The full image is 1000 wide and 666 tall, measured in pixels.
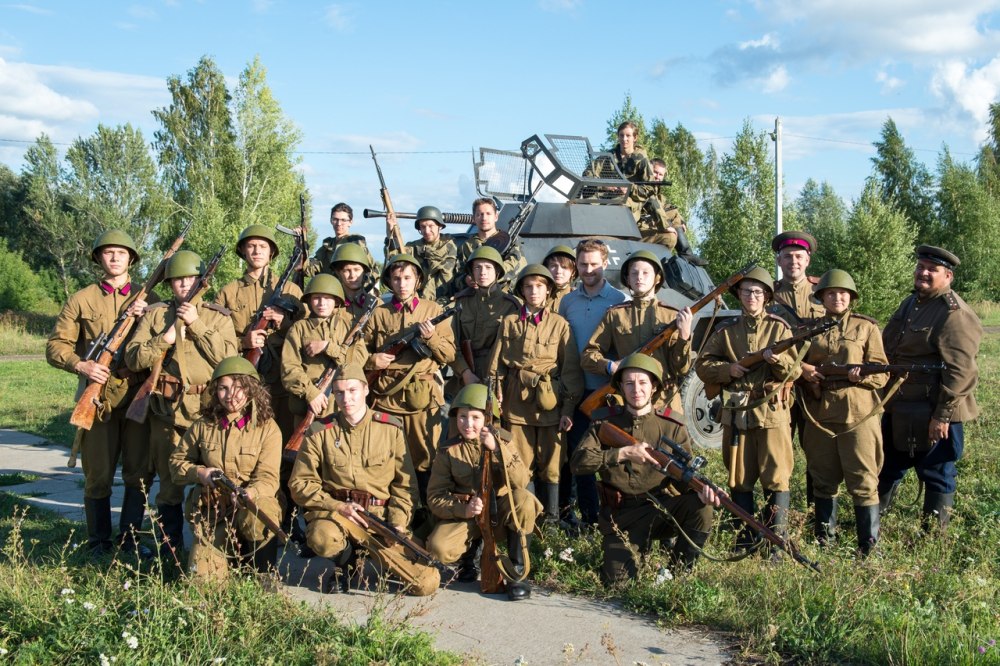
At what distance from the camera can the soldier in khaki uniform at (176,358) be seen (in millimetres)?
5977

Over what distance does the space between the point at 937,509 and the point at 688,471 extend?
2060mm

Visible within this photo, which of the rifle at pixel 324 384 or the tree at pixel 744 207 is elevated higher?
the tree at pixel 744 207

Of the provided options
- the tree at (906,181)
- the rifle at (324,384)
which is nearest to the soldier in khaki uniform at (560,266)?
the rifle at (324,384)

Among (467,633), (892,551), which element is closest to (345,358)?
(467,633)

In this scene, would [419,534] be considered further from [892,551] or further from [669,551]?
[892,551]

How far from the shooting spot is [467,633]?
4.59m

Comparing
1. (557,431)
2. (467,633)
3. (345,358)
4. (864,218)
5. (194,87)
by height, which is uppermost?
(194,87)

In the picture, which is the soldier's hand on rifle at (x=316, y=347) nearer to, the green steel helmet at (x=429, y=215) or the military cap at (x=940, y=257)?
the green steel helmet at (x=429, y=215)

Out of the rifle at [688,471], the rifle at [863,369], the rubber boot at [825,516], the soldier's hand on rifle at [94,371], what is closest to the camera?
the rifle at [688,471]

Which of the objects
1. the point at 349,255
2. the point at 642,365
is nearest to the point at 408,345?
the point at 349,255

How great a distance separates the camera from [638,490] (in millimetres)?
5301

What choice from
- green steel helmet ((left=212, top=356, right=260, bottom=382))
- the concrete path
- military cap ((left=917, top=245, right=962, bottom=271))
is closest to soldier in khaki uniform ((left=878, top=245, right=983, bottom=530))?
military cap ((left=917, top=245, right=962, bottom=271))

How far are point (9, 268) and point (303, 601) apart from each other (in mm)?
33400

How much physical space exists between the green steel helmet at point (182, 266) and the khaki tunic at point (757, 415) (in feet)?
10.8
